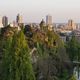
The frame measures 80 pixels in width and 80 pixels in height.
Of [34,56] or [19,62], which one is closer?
[19,62]

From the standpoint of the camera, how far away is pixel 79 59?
33031 millimetres

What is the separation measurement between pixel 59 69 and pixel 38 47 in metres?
2.42

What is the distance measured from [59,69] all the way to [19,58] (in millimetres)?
10850

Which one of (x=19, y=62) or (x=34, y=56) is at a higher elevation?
(x=19, y=62)

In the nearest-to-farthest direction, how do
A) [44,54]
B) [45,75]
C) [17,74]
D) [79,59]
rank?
1. [17,74]
2. [45,75]
3. [44,54]
4. [79,59]

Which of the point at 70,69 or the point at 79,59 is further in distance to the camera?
the point at 79,59

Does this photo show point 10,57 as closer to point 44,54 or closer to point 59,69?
point 44,54

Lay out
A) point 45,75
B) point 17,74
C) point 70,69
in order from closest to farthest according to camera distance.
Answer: point 17,74
point 45,75
point 70,69

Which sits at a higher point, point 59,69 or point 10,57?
point 10,57

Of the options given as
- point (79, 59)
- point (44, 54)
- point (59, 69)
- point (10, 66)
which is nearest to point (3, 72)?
point (10, 66)

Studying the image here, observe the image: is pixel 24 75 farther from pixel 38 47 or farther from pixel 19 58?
pixel 38 47

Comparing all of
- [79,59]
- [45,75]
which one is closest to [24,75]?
[45,75]

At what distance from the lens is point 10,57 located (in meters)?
17.6

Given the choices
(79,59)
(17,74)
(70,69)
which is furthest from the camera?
(79,59)
